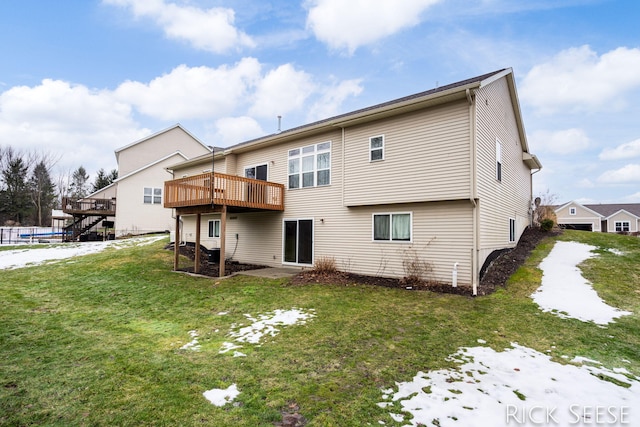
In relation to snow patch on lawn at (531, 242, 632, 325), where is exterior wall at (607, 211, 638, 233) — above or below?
above

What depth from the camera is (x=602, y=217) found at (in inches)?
1550

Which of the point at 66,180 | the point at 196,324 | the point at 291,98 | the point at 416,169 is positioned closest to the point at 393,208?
the point at 416,169

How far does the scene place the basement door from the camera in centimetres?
1258

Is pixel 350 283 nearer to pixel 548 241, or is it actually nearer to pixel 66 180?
pixel 548 241

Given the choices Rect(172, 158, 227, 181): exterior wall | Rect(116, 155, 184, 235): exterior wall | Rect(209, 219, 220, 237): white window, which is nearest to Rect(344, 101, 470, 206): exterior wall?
Rect(172, 158, 227, 181): exterior wall

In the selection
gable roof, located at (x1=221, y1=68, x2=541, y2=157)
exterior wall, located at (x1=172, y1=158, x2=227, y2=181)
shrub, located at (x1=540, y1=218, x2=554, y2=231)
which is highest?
gable roof, located at (x1=221, y1=68, x2=541, y2=157)

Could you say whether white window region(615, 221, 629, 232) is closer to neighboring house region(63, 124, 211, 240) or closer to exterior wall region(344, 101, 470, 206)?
exterior wall region(344, 101, 470, 206)

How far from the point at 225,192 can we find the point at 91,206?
2039 centimetres

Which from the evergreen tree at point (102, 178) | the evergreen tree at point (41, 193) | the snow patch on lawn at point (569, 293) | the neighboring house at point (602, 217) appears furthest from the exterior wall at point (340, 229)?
the evergreen tree at point (102, 178)

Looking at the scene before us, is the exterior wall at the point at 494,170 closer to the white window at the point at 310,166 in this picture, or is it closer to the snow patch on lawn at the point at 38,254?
the white window at the point at 310,166

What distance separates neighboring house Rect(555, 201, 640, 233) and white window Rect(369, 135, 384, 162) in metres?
Result: 39.0

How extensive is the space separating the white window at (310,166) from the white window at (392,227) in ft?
8.58

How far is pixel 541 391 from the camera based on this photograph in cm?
383

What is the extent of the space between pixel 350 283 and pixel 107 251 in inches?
536
